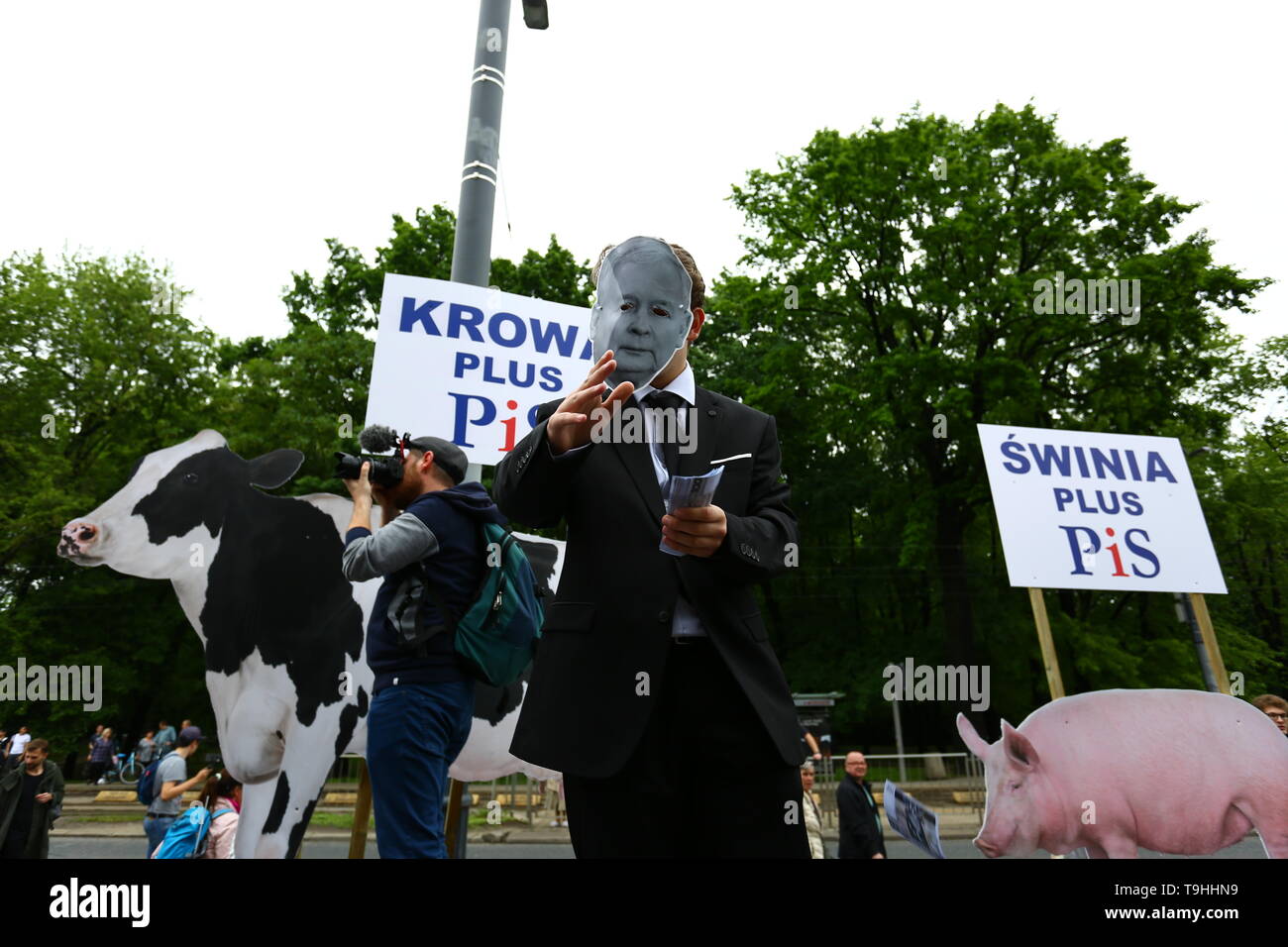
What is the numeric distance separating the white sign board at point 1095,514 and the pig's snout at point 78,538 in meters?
5.54

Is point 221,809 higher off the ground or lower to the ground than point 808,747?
lower

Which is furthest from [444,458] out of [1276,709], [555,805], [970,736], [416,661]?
[555,805]

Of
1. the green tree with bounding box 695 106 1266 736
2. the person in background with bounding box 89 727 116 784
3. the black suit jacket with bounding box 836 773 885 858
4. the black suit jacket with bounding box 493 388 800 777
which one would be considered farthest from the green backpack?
the person in background with bounding box 89 727 116 784

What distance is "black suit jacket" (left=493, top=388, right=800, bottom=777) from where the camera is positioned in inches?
63.8

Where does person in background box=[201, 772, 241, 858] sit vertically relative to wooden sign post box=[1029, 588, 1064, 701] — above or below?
below

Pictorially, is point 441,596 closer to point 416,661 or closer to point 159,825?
point 416,661

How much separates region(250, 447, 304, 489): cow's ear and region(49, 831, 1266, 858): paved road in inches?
270

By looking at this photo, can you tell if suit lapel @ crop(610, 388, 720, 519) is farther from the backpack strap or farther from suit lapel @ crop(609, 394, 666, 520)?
the backpack strap

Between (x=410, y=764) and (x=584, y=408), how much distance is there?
5.68 ft

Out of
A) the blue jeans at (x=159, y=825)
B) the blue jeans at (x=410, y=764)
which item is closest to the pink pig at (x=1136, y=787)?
the blue jeans at (x=410, y=764)

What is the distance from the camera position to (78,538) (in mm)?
4523

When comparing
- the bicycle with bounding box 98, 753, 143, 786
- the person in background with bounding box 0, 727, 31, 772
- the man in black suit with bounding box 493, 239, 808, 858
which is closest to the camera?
the man in black suit with bounding box 493, 239, 808, 858

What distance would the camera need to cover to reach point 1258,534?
57.9ft
